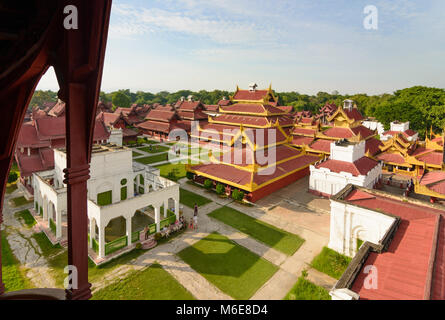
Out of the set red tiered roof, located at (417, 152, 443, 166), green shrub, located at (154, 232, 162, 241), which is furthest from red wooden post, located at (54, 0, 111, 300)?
red tiered roof, located at (417, 152, 443, 166)

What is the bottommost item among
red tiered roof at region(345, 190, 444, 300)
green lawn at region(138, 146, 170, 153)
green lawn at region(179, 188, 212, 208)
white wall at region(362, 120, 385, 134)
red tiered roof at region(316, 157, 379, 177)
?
green lawn at region(179, 188, 212, 208)

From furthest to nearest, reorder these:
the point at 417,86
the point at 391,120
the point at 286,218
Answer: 1. the point at 417,86
2. the point at 391,120
3. the point at 286,218

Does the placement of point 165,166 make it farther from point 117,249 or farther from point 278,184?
point 117,249

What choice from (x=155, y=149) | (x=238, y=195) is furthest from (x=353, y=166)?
(x=155, y=149)

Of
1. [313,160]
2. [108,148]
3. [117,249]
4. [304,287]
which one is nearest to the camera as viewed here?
[304,287]

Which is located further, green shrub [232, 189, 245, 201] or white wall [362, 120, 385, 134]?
white wall [362, 120, 385, 134]

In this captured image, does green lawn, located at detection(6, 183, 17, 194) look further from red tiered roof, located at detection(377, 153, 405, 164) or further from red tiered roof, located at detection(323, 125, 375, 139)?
red tiered roof, located at detection(377, 153, 405, 164)

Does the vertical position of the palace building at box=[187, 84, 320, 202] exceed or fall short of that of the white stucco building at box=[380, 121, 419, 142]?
it falls short
